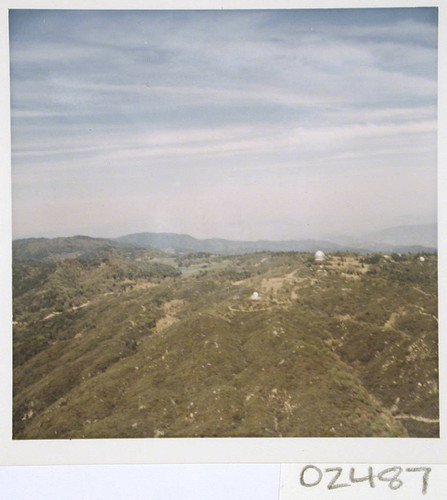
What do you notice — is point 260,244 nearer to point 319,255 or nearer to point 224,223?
point 224,223
